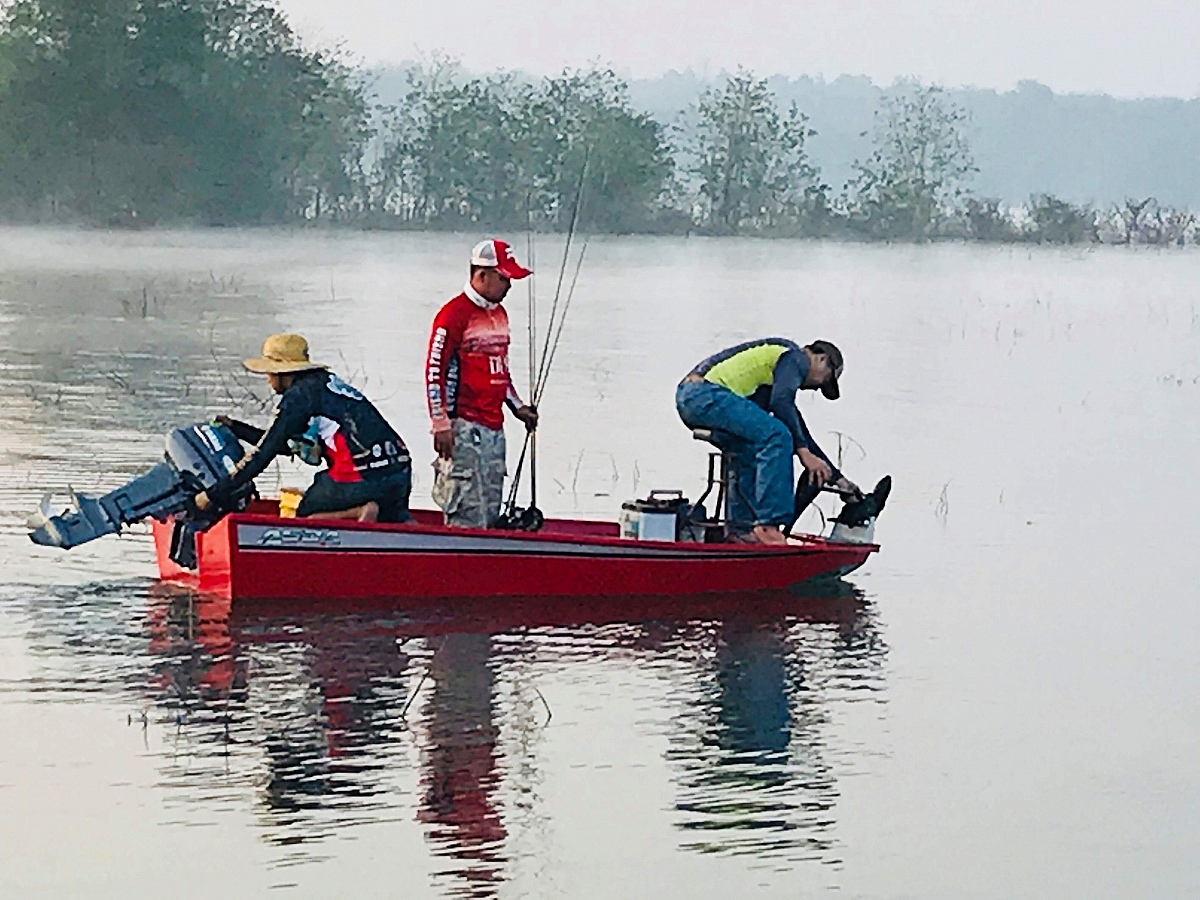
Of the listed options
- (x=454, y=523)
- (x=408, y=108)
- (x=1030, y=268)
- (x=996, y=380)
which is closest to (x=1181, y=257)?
(x=1030, y=268)

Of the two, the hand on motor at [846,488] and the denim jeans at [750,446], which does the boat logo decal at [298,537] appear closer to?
the denim jeans at [750,446]

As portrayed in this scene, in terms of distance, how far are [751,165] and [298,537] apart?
52887 mm

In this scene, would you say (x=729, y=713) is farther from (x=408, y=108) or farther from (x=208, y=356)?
(x=408, y=108)

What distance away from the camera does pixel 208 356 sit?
945 inches

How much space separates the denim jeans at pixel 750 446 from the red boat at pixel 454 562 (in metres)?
0.26

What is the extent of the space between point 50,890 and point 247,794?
1111mm

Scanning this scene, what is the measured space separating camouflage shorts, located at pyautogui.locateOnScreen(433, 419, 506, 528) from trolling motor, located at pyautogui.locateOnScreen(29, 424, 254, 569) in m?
0.97

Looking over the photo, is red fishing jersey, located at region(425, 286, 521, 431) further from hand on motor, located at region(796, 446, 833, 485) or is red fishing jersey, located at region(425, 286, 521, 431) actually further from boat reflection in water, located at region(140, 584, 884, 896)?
hand on motor, located at region(796, 446, 833, 485)

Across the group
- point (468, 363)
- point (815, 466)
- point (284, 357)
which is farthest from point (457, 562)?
point (815, 466)

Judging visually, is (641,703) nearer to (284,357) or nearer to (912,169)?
(284,357)

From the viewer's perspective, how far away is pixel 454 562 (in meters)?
11.9

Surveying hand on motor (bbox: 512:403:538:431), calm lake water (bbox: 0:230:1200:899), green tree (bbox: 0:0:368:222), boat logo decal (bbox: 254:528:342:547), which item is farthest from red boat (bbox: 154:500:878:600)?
Answer: green tree (bbox: 0:0:368:222)

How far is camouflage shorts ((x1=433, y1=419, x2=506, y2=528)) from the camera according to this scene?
12.0m

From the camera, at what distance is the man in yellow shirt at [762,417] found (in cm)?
1247
